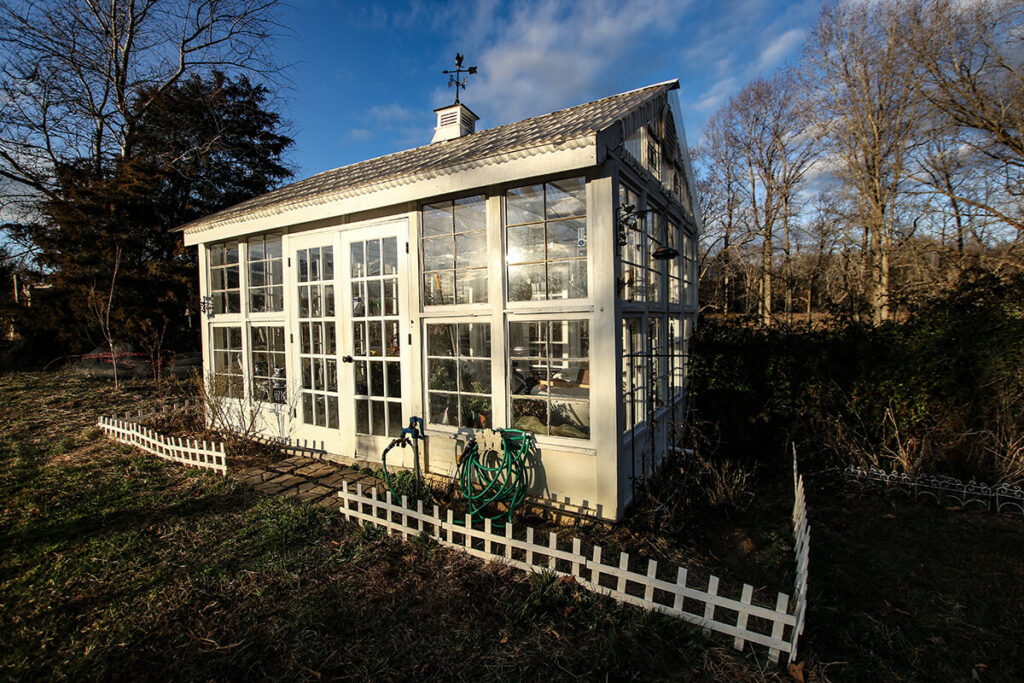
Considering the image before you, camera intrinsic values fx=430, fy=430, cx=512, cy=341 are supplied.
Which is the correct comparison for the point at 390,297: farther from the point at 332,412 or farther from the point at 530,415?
the point at 530,415

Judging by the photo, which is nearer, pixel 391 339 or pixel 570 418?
pixel 570 418

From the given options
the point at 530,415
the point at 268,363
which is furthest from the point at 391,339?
the point at 268,363

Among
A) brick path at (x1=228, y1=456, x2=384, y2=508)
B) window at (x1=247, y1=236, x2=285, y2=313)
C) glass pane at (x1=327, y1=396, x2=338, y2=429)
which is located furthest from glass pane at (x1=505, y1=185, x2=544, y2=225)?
window at (x1=247, y1=236, x2=285, y2=313)

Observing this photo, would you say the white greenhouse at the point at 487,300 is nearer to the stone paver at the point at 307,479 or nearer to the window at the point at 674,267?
the window at the point at 674,267

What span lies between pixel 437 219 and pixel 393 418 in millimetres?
2481

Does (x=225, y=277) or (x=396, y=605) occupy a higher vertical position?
(x=225, y=277)

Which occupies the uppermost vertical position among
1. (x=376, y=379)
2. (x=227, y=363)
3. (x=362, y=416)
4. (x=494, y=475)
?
(x=227, y=363)

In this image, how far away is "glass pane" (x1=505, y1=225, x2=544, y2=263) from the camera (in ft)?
14.0


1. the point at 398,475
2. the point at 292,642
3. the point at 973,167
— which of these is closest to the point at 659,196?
the point at 398,475

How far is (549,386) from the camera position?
418cm

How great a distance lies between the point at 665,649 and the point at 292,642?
2.19 metres

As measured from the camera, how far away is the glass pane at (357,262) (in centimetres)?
560

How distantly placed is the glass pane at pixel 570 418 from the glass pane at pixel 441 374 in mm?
1221

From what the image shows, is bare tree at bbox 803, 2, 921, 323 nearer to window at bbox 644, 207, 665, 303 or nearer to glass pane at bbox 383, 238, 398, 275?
window at bbox 644, 207, 665, 303
